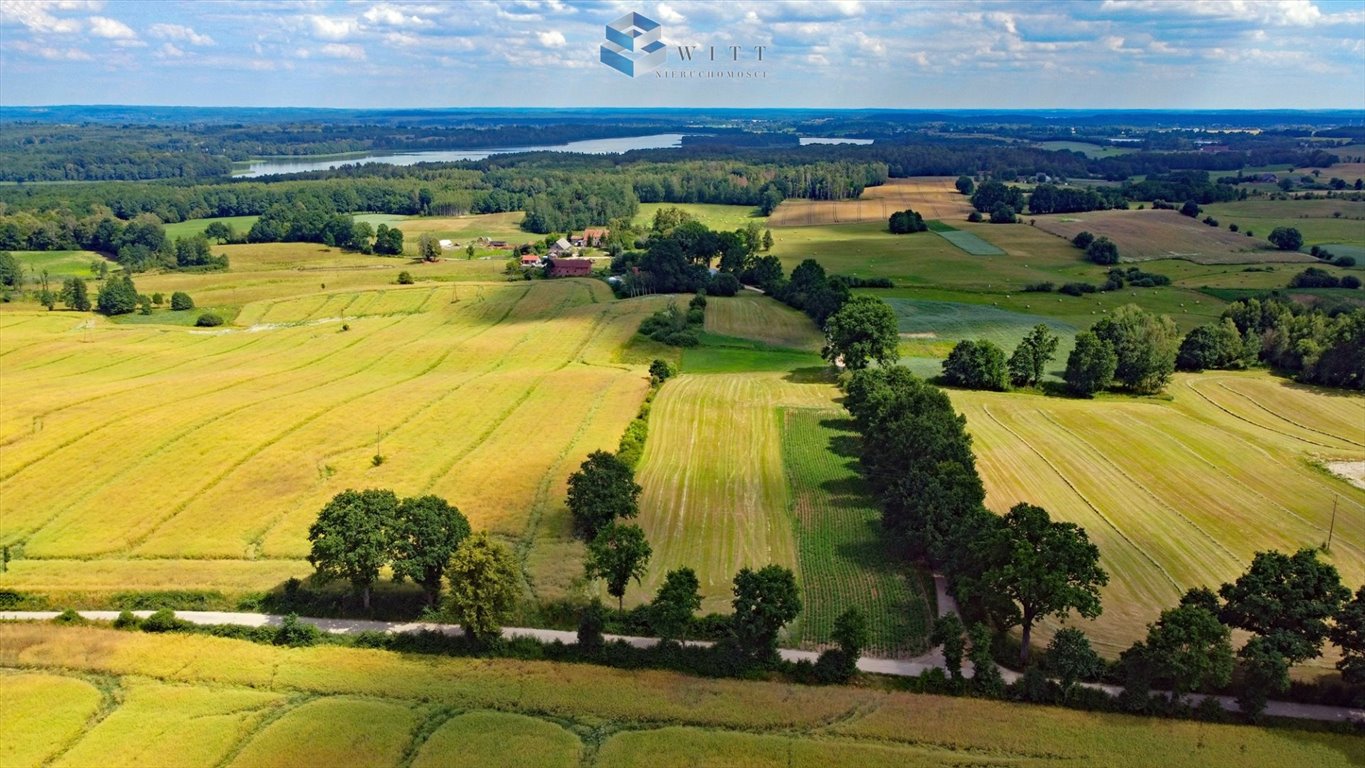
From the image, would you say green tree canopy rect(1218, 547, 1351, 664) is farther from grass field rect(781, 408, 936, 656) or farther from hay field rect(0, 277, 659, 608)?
hay field rect(0, 277, 659, 608)

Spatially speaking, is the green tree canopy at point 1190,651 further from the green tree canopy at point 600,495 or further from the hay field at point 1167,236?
the hay field at point 1167,236

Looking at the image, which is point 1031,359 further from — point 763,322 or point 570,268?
point 570,268

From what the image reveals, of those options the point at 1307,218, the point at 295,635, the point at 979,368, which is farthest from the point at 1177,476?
the point at 1307,218

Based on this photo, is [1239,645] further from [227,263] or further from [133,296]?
[227,263]

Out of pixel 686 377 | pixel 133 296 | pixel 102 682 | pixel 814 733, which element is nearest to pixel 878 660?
pixel 814 733

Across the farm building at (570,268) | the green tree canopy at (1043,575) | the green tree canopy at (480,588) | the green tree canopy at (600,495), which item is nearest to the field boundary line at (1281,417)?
the green tree canopy at (1043,575)

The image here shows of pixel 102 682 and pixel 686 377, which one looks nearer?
pixel 102 682

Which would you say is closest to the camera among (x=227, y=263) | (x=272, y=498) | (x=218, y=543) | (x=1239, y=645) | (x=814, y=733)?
(x=814, y=733)
